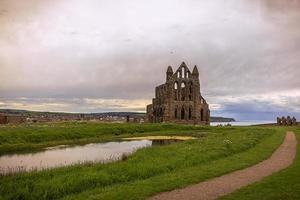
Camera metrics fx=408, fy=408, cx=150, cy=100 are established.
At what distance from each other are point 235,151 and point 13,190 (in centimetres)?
1522

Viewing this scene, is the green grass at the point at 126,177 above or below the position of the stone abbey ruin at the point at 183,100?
below

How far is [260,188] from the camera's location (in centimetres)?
1436

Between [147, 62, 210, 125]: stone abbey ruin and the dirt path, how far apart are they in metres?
68.7

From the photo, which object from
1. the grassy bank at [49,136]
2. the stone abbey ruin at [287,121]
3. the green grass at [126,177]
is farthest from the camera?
the stone abbey ruin at [287,121]

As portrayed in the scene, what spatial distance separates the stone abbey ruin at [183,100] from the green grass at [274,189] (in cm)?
7370

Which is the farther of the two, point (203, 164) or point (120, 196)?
point (203, 164)

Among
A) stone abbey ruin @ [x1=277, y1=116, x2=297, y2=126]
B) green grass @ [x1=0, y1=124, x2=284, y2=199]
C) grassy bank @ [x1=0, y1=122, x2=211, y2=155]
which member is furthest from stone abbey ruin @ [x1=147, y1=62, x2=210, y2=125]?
green grass @ [x1=0, y1=124, x2=284, y2=199]

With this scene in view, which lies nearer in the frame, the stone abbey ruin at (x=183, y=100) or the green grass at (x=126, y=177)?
the green grass at (x=126, y=177)

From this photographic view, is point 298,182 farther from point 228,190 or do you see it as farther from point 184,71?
point 184,71

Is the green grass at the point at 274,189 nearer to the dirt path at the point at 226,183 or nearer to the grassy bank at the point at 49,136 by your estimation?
the dirt path at the point at 226,183

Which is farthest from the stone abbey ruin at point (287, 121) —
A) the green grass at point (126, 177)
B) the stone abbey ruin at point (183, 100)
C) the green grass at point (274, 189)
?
the green grass at point (274, 189)

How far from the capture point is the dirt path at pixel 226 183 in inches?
532

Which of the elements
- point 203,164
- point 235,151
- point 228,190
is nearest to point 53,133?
point 235,151

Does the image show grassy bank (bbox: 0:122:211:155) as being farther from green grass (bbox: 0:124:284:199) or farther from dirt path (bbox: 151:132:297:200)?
dirt path (bbox: 151:132:297:200)
